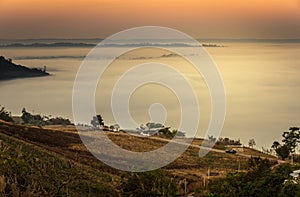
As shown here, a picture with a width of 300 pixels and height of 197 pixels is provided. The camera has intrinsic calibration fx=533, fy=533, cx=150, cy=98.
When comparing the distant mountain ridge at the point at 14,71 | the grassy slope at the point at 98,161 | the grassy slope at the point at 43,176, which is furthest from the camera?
the distant mountain ridge at the point at 14,71

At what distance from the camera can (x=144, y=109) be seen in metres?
68.8

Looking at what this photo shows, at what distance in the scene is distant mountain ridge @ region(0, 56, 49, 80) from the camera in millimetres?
113625

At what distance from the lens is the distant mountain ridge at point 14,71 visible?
373ft

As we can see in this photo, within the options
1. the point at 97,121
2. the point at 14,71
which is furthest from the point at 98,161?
the point at 14,71

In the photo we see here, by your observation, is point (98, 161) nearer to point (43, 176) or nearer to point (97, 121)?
point (43, 176)

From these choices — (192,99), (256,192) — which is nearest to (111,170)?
(256,192)

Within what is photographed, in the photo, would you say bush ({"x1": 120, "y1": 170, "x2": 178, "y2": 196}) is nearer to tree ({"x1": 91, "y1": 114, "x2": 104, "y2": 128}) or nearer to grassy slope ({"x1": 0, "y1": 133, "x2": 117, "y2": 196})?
grassy slope ({"x1": 0, "y1": 133, "x2": 117, "y2": 196})

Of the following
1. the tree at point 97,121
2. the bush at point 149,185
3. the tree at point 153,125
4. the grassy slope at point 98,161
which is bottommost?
the bush at point 149,185

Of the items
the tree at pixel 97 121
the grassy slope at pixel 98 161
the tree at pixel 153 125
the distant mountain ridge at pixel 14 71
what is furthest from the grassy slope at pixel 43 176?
the distant mountain ridge at pixel 14 71

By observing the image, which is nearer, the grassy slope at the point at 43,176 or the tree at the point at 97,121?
the grassy slope at the point at 43,176

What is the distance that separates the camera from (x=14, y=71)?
117000 millimetres

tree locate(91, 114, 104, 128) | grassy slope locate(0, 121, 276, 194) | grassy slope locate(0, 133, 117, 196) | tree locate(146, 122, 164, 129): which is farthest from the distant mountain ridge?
grassy slope locate(0, 133, 117, 196)

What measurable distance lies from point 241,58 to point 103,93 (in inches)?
2687

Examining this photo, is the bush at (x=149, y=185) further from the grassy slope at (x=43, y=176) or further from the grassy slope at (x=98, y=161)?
the grassy slope at (x=98, y=161)
